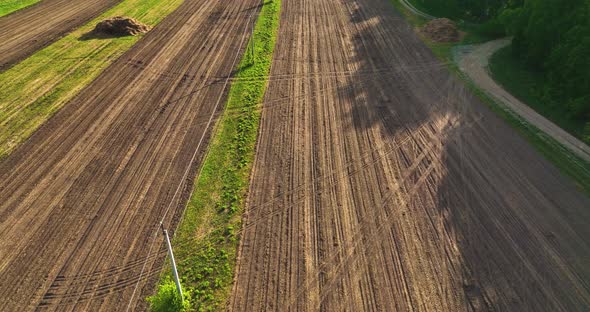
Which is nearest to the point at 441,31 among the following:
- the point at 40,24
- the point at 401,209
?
the point at 401,209

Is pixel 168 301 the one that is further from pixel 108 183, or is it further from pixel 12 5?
pixel 12 5

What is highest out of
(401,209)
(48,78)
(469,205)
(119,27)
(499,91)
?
(119,27)

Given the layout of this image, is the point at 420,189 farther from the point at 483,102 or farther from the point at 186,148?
the point at 186,148

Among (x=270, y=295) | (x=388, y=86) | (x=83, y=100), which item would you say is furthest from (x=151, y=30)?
(x=270, y=295)

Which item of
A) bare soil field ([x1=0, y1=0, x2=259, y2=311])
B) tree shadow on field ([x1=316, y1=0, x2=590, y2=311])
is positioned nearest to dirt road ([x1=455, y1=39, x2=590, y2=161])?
tree shadow on field ([x1=316, y1=0, x2=590, y2=311])

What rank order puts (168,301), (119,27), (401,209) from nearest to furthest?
(168,301) < (401,209) < (119,27)

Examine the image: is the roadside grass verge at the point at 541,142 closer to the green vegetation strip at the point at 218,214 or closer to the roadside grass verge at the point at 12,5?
the green vegetation strip at the point at 218,214

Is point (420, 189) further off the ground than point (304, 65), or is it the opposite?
point (304, 65)
